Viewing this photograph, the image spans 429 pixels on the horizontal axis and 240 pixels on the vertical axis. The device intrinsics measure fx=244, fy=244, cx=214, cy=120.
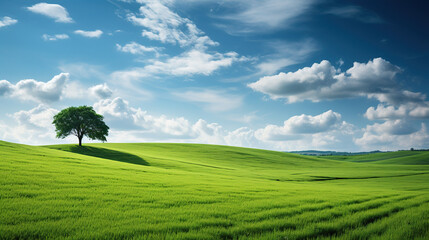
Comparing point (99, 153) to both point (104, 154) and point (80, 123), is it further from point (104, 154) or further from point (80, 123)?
point (80, 123)

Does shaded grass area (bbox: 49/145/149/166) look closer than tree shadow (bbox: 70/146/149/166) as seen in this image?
No

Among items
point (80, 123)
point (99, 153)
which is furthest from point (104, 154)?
point (80, 123)

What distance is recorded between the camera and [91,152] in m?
50.4

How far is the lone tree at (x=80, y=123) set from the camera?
54.1 m

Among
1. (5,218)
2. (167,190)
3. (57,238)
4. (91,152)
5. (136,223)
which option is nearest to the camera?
(57,238)

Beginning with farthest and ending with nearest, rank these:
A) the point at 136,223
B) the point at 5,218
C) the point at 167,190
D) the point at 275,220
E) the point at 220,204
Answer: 1. the point at 167,190
2. the point at 220,204
3. the point at 275,220
4. the point at 136,223
5. the point at 5,218

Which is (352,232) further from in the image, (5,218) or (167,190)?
(5,218)

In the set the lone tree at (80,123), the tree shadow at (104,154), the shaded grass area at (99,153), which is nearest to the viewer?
the tree shadow at (104,154)

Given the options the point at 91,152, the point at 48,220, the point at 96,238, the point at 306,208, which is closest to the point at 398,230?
the point at 306,208

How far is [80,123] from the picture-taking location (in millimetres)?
55062

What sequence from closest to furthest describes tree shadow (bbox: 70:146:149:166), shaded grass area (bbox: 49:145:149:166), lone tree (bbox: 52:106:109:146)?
tree shadow (bbox: 70:146:149:166) < shaded grass area (bbox: 49:145:149:166) < lone tree (bbox: 52:106:109:146)

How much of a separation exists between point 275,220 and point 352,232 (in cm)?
214

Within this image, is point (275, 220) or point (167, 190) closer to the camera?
point (275, 220)

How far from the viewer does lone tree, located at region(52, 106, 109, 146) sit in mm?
54125
